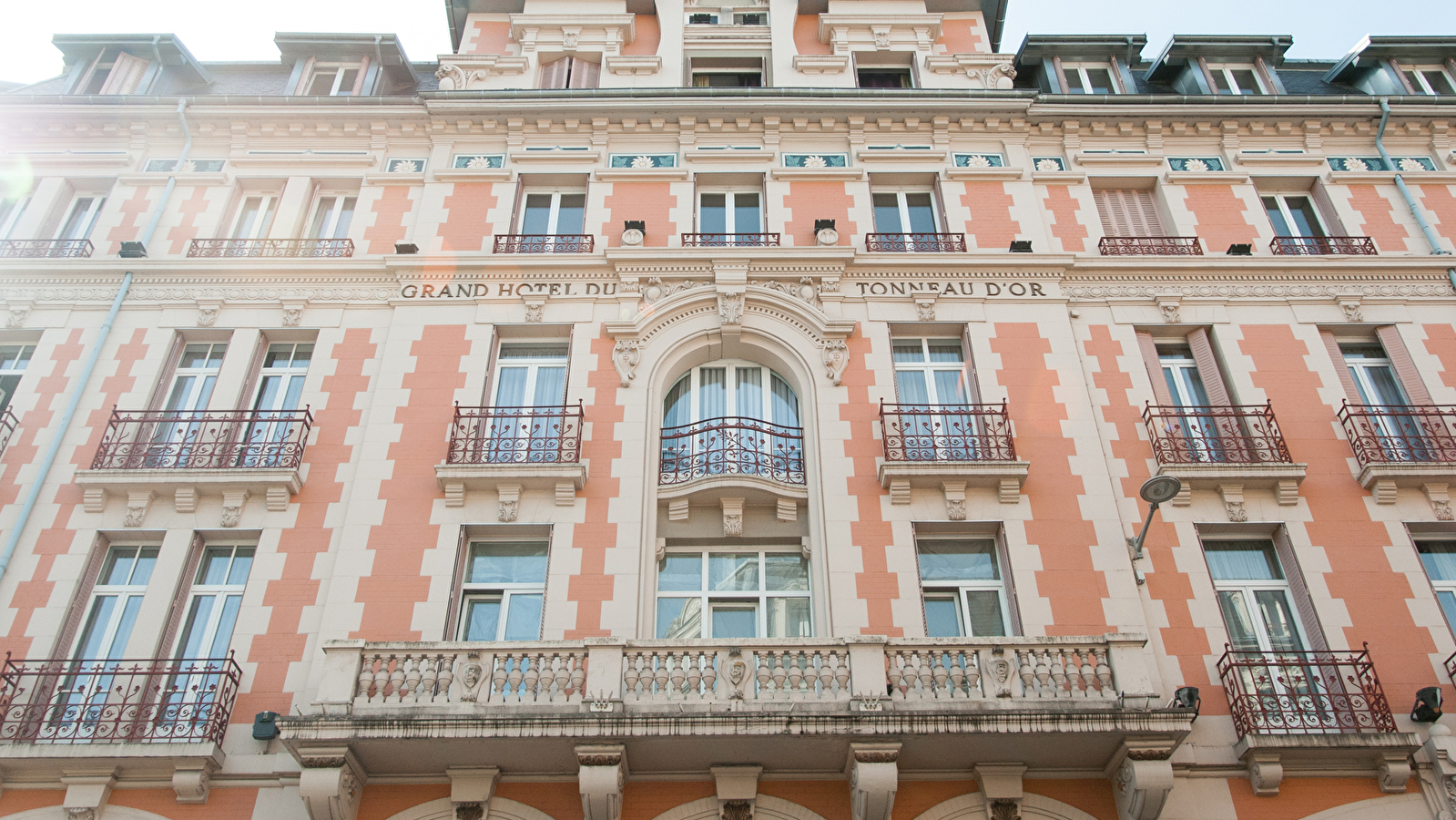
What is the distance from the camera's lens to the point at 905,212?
1745 cm

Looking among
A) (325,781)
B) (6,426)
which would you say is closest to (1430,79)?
(325,781)

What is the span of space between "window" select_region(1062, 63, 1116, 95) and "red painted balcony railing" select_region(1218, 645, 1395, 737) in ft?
37.2

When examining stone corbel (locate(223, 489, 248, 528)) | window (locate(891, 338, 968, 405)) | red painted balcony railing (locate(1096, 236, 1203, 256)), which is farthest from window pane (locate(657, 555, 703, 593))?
red painted balcony railing (locate(1096, 236, 1203, 256))

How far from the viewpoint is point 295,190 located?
57.2 ft

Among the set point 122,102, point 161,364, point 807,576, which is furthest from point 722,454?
point 122,102

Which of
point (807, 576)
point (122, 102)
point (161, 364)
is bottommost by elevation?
point (807, 576)

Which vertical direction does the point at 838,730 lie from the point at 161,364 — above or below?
below

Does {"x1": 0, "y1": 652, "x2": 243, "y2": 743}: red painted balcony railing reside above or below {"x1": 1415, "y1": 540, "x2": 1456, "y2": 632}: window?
below

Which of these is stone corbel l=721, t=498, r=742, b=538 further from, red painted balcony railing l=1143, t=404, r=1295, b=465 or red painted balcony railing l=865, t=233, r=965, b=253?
red painted balcony railing l=1143, t=404, r=1295, b=465

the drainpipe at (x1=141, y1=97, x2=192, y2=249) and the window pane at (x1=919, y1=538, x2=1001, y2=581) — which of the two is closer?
the window pane at (x1=919, y1=538, x2=1001, y2=581)

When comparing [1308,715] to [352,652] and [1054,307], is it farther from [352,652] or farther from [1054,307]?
[352,652]

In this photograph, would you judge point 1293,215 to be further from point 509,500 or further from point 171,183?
point 171,183

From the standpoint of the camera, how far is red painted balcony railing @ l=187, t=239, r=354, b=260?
54.0ft

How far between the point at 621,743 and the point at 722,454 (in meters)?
4.54
